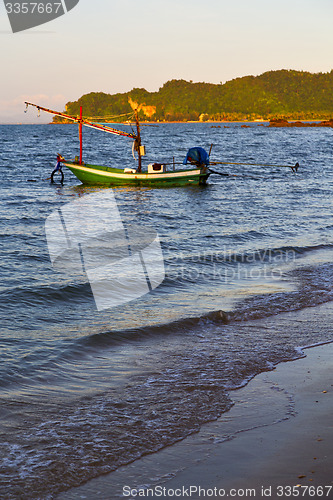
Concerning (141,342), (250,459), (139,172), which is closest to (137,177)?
(139,172)

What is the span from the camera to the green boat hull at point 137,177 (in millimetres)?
33281

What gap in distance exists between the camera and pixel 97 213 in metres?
25.6

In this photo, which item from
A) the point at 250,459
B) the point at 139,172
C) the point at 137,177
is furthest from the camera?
the point at 139,172

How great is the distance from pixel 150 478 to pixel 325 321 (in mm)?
5449

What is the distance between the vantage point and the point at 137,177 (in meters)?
33.2

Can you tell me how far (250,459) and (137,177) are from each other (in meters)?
28.9

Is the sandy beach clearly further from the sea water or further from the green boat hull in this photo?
the green boat hull

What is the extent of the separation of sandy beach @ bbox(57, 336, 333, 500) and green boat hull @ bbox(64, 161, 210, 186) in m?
27.5

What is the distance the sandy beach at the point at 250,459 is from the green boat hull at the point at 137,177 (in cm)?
2748

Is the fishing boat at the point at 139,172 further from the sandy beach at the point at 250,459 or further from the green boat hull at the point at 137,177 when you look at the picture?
the sandy beach at the point at 250,459

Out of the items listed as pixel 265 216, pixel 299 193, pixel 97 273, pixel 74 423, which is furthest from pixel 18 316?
pixel 299 193

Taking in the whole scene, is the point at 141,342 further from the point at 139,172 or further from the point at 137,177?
the point at 139,172

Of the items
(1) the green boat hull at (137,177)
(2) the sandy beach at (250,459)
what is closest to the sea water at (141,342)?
(2) the sandy beach at (250,459)

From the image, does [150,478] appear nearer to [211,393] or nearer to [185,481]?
[185,481]
